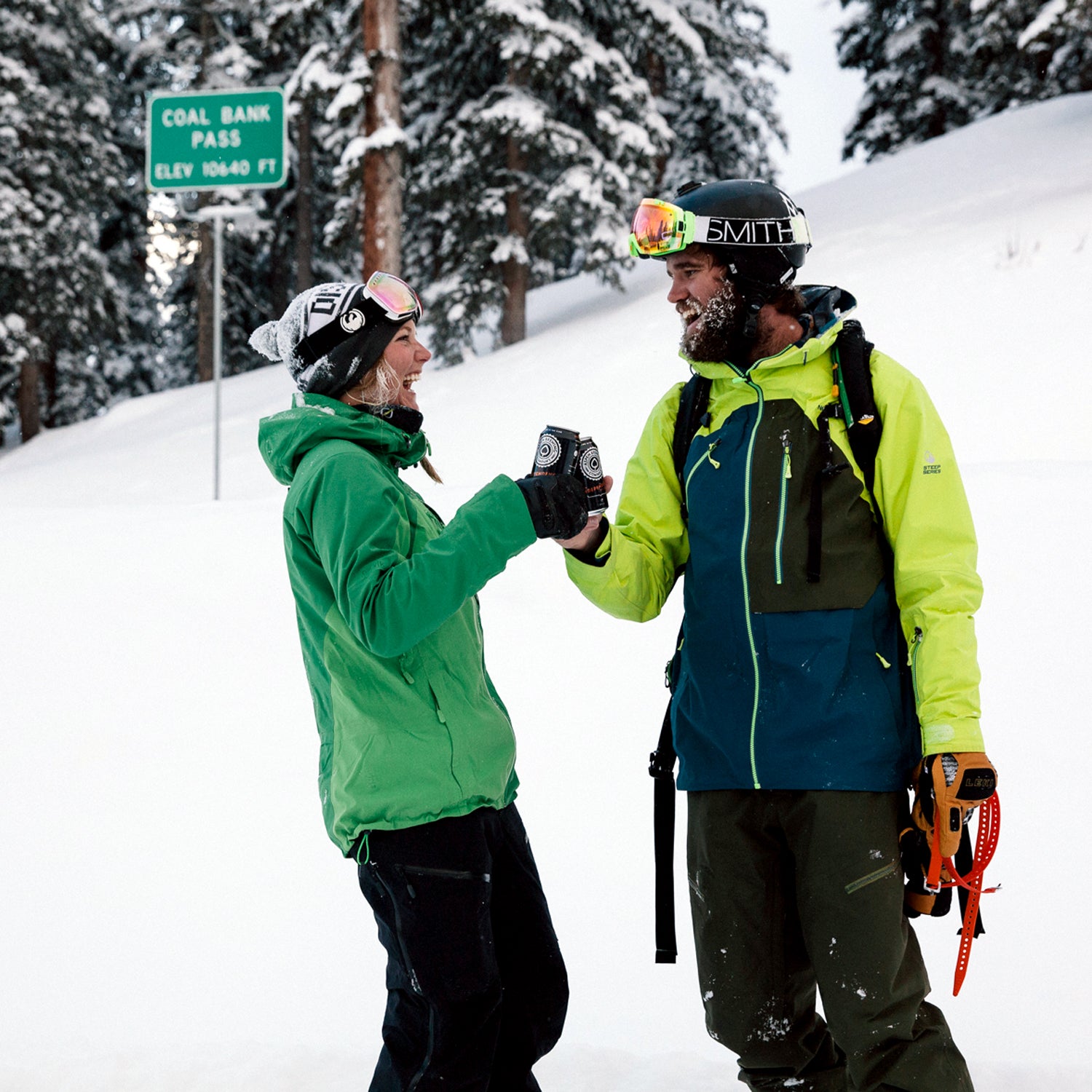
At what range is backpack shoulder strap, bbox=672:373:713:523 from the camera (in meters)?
2.70

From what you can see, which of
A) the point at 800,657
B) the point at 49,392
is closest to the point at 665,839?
the point at 800,657

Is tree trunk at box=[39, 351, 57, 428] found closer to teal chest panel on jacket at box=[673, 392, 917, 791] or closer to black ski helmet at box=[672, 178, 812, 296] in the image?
black ski helmet at box=[672, 178, 812, 296]

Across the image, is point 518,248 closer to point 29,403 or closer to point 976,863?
point 29,403

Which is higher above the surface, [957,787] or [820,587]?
[820,587]

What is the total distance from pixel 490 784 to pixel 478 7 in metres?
14.1

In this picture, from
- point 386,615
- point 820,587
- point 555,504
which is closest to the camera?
point 386,615

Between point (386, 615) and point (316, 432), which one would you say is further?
point (316, 432)

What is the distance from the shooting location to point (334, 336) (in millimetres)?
2408

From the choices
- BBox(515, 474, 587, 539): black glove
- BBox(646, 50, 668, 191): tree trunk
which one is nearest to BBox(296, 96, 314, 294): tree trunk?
BBox(646, 50, 668, 191): tree trunk

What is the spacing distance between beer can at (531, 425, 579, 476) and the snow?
74.4 inches

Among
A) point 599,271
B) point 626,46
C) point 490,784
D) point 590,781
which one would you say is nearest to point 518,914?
point 490,784

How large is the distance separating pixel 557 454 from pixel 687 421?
1.73ft

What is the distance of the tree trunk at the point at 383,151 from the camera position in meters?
12.9

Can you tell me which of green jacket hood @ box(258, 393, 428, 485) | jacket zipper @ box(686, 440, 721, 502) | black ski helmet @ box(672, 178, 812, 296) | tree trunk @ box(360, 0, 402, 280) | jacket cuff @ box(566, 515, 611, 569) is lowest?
jacket cuff @ box(566, 515, 611, 569)
